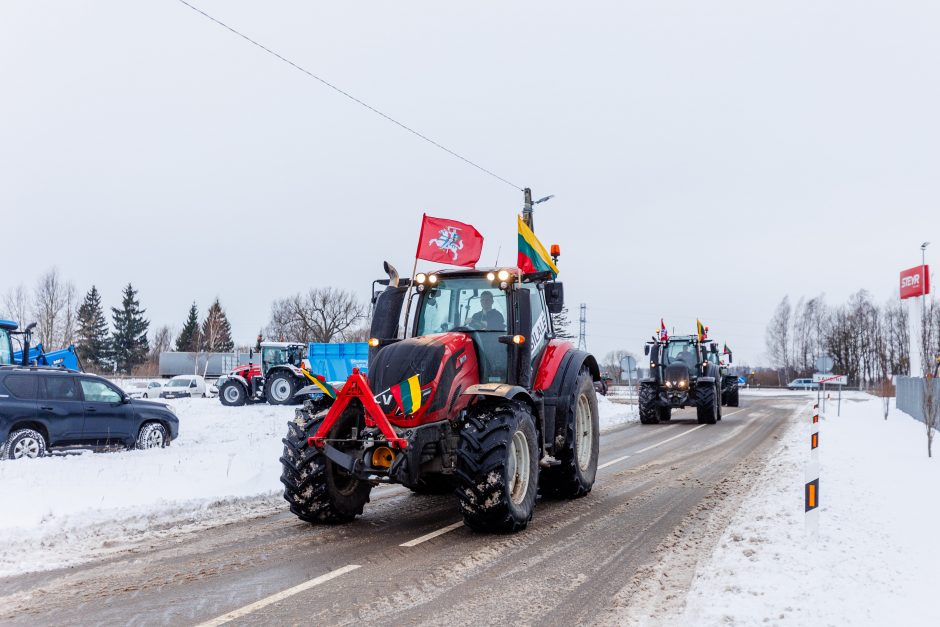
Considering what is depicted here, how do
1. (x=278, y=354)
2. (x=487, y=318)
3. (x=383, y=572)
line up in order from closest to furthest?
(x=383, y=572)
(x=487, y=318)
(x=278, y=354)

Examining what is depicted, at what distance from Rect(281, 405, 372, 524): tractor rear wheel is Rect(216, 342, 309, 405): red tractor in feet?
59.7

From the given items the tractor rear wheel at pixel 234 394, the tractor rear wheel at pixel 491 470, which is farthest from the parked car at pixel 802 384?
the tractor rear wheel at pixel 491 470

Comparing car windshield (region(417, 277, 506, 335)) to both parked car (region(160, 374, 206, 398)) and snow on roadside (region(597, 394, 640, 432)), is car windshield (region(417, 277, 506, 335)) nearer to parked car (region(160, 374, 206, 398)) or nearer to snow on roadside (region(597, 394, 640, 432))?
snow on roadside (region(597, 394, 640, 432))

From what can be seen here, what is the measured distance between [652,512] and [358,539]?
128 inches

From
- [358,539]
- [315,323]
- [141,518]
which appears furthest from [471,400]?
[315,323]

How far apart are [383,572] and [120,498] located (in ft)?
12.7

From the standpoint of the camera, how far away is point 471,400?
710cm

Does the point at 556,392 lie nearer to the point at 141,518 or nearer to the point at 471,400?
the point at 471,400

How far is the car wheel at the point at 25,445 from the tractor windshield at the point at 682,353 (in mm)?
16550

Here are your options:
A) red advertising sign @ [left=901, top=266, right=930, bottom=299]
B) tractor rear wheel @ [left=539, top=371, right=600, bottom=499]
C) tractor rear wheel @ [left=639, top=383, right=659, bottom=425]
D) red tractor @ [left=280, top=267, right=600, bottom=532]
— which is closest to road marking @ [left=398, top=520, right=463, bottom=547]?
red tractor @ [left=280, top=267, right=600, bottom=532]

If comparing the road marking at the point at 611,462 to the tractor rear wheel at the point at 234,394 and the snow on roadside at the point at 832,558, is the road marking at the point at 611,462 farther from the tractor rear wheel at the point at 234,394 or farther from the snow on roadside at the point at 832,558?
the tractor rear wheel at the point at 234,394

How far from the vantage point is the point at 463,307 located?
7980 mm

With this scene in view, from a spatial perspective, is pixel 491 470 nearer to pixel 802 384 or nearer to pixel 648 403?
Result: pixel 648 403

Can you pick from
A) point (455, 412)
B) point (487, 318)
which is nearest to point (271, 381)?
point (487, 318)
